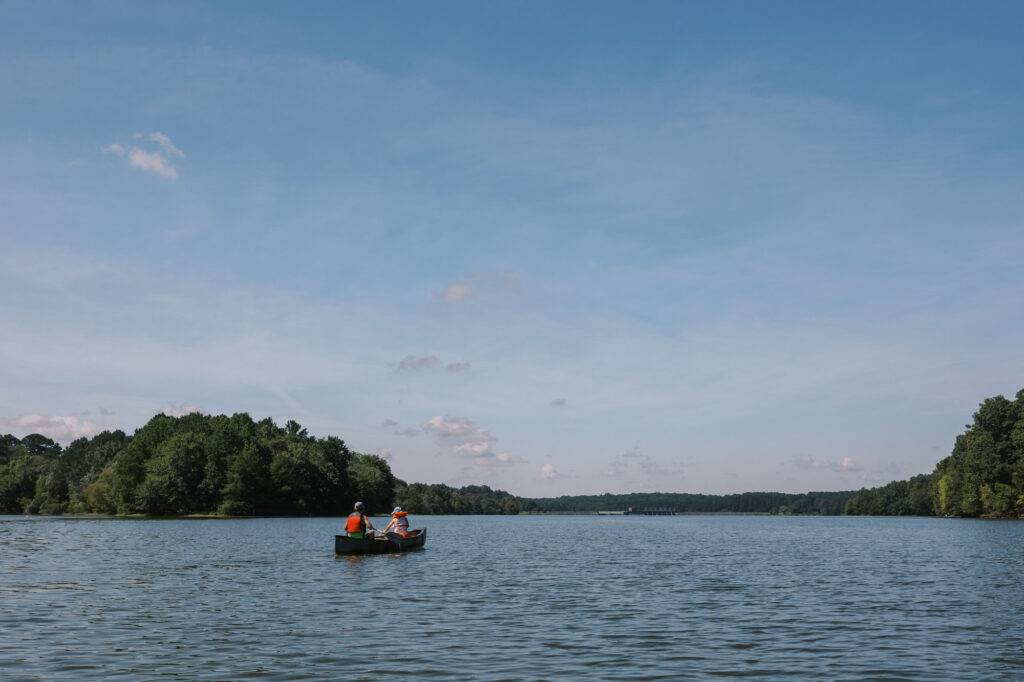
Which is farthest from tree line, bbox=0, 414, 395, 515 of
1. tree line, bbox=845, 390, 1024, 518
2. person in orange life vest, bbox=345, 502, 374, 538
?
tree line, bbox=845, 390, 1024, 518

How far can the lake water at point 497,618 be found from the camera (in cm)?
2141

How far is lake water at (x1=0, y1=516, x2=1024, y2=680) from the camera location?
21.4m

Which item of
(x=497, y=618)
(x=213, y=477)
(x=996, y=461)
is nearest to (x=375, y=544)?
(x=497, y=618)

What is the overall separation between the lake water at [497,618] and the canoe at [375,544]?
1.25 metres

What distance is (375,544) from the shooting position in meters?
57.9

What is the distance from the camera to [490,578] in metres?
44.7

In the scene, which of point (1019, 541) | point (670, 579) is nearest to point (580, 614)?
point (670, 579)

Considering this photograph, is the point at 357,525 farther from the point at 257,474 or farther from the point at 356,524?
Result: the point at 257,474

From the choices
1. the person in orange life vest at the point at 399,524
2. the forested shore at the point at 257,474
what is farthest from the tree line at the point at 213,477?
the person in orange life vest at the point at 399,524

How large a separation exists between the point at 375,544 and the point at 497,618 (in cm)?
2990

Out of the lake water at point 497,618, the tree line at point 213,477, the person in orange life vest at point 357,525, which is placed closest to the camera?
the lake water at point 497,618

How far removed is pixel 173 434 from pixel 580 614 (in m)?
143

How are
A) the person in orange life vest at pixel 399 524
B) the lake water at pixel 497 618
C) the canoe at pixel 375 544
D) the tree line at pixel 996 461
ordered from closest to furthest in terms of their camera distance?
the lake water at pixel 497 618
the canoe at pixel 375 544
the person in orange life vest at pixel 399 524
the tree line at pixel 996 461

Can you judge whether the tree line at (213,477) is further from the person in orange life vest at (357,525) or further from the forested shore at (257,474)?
the person in orange life vest at (357,525)
